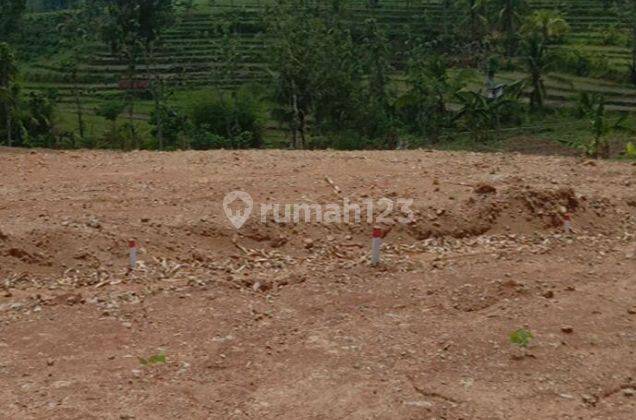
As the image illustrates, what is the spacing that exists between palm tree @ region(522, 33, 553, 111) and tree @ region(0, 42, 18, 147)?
20.4 metres

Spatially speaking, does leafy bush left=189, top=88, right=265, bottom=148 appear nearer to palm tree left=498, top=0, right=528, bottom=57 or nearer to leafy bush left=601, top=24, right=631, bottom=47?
palm tree left=498, top=0, right=528, bottom=57

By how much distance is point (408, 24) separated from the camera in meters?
49.3

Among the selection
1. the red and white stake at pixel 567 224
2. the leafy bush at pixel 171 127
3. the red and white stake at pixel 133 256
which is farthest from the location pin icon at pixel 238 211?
the leafy bush at pixel 171 127

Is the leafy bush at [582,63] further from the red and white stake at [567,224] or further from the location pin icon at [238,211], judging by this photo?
the location pin icon at [238,211]

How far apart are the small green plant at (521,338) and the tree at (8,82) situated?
22.3 metres

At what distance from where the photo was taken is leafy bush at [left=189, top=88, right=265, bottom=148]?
104 feet

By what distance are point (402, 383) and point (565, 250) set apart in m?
2.90

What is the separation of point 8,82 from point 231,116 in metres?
9.47

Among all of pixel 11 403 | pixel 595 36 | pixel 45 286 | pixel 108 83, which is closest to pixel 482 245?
pixel 45 286

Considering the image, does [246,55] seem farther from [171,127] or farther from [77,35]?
[171,127]

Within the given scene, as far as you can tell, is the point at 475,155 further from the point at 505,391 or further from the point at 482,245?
the point at 505,391

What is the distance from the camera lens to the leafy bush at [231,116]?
31.6 m

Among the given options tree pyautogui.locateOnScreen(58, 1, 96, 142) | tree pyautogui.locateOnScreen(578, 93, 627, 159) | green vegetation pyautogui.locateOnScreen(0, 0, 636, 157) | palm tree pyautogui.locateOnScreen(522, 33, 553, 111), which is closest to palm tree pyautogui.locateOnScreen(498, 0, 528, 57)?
green vegetation pyautogui.locateOnScreen(0, 0, 636, 157)

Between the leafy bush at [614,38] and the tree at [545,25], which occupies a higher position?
the tree at [545,25]
